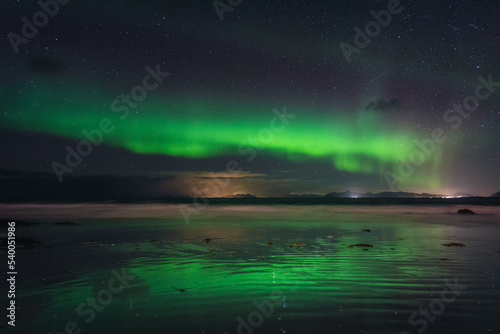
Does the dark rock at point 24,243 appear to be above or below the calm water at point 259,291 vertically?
above

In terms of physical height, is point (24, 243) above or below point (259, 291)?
above

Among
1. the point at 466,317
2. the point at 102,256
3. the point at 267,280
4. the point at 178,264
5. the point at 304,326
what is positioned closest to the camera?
the point at 304,326

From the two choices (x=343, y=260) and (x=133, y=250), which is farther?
(x=133, y=250)

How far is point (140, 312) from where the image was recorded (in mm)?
8055

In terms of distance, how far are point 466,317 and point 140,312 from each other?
23.2ft

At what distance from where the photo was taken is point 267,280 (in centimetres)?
1103

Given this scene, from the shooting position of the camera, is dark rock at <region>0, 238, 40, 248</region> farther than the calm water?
Yes

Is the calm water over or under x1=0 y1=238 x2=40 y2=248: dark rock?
under

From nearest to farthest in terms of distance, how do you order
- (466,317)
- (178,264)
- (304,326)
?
(304,326)
(466,317)
(178,264)

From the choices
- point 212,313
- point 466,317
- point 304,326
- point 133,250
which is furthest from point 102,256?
point 466,317

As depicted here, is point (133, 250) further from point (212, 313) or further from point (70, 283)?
point (212, 313)

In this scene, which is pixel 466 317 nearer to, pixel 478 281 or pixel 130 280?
pixel 478 281

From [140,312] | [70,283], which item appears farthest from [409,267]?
[70,283]

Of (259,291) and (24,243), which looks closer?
(259,291)
